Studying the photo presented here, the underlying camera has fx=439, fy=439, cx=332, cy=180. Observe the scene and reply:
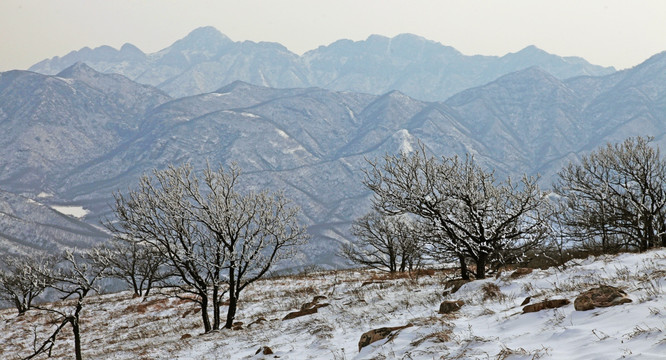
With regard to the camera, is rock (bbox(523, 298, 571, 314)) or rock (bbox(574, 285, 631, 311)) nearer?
rock (bbox(574, 285, 631, 311))

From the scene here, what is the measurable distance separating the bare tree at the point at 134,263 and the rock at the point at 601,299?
13112 millimetres

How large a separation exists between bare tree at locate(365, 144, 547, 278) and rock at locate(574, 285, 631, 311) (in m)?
6.22

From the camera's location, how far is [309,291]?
88.2ft

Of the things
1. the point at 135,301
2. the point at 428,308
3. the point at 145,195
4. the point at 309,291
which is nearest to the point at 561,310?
the point at 428,308

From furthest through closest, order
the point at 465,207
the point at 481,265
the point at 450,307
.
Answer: the point at 481,265 → the point at 465,207 → the point at 450,307

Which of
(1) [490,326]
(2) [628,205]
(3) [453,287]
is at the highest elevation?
(1) [490,326]

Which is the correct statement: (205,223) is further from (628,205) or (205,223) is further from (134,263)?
(134,263)

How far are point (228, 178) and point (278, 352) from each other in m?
8.55

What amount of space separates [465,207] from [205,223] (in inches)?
356

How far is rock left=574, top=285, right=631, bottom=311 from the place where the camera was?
23.9 feet

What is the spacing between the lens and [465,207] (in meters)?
14.5

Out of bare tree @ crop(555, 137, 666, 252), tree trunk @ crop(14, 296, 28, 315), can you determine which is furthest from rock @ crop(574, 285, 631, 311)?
tree trunk @ crop(14, 296, 28, 315)

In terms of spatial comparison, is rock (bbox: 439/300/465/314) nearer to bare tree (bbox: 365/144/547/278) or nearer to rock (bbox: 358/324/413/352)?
rock (bbox: 358/324/413/352)

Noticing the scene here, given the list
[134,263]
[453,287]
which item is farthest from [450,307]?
[134,263]
